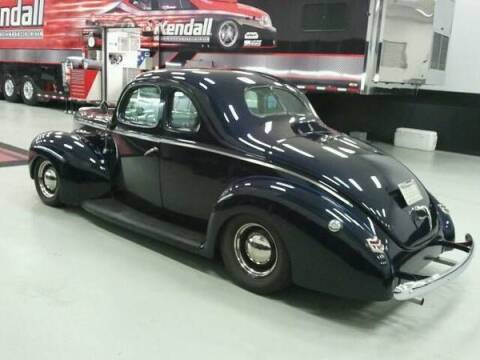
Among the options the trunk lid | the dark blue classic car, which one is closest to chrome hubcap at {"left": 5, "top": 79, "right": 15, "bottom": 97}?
the dark blue classic car

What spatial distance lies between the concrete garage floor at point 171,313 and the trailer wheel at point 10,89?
13088 mm

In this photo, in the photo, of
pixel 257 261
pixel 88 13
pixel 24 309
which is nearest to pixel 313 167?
pixel 257 261

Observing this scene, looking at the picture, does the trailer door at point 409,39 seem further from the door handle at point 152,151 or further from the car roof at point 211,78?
the door handle at point 152,151

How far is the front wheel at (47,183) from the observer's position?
4941 millimetres

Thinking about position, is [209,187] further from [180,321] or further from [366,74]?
[366,74]

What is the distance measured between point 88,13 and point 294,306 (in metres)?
12.4

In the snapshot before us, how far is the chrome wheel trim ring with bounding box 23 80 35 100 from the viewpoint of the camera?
15.4 metres

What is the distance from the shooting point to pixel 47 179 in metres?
5.05

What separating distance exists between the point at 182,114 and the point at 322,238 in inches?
63.6

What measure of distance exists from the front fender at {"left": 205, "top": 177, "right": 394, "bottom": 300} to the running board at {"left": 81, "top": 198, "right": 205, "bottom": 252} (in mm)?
643

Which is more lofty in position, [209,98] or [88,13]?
[88,13]

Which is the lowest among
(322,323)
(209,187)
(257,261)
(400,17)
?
(322,323)

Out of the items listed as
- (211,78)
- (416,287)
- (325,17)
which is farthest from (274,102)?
(325,17)

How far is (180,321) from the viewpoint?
3.03 meters
